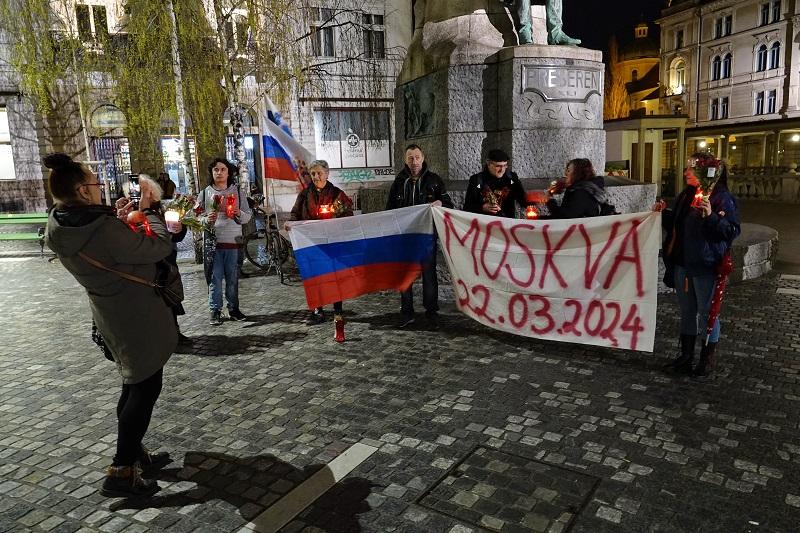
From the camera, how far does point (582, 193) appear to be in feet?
19.5

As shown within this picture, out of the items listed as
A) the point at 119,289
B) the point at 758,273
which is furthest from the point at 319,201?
the point at 758,273

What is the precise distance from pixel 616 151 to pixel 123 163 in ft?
67.1

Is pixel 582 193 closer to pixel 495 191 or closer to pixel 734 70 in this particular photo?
pixel 495 191

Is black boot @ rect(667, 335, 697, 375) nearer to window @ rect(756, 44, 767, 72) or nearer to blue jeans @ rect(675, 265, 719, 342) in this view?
blue jeans @ rect(675, 265, 719, 342)

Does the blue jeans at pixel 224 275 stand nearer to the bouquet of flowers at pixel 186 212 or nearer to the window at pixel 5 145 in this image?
the bouquet of flowers at pixel 186 212

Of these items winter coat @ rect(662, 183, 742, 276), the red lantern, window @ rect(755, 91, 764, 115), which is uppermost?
window @ rect(755, 91, 764, 115)

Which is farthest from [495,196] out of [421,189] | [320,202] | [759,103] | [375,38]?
[759,103]

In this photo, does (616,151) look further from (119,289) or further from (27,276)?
(119,289)

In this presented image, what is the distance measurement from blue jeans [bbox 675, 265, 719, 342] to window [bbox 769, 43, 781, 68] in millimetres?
58880

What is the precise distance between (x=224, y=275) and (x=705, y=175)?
5.36 meters

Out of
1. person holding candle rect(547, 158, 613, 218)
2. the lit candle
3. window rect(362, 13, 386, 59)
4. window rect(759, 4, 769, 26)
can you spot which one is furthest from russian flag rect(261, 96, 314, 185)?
window rect(759, 4, 769, 26)

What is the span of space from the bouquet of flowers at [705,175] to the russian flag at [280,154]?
632cm

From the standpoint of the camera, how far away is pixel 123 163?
83.7ft

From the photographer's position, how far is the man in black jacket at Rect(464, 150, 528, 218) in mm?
6746
